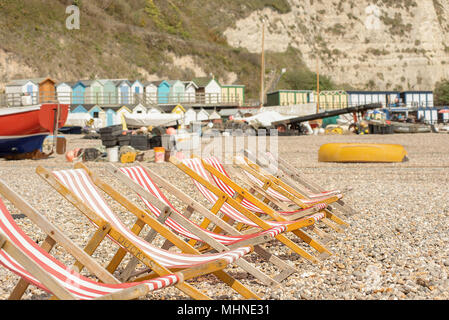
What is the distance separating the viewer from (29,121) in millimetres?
16094

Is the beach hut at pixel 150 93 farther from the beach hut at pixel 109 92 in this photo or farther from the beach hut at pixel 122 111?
the beach hut at pixel 122 111

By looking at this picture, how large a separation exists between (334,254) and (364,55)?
6967 cm

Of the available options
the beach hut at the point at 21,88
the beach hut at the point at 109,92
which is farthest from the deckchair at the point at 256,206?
the beach hut at the point at 109,92

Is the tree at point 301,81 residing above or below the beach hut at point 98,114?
above

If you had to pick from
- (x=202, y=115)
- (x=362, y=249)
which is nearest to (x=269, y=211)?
(x=362, y=249)

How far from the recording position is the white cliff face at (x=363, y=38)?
68.1 m

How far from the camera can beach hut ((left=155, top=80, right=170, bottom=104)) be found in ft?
162

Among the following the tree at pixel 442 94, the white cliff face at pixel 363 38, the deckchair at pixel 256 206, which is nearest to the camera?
the deckchair at pixel 256 206

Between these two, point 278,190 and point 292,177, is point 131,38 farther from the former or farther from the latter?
point 278,190

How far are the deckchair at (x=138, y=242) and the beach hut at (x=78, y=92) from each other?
4261 centimetres

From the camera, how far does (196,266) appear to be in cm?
298

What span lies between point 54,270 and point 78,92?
144 ft

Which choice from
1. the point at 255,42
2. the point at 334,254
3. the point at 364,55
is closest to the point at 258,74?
the point at 255,42

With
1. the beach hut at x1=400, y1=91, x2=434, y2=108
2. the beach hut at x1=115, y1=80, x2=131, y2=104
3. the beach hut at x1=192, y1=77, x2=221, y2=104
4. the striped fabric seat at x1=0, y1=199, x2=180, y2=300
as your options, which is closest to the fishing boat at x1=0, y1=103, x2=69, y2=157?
the striped fabric seat at x1=0, y1=199, x2=180, y2=300
